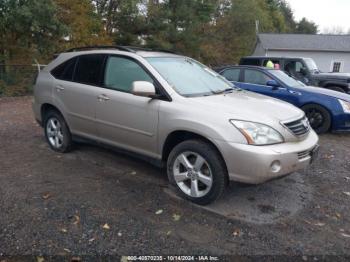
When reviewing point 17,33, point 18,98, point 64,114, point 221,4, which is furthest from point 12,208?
point 221,4

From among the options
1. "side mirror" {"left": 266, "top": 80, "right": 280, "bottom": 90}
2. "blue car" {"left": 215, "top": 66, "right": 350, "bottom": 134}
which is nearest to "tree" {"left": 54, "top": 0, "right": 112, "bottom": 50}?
"blue car" {"left": 215, "top": 66, "right": 350, "bottom": 134}

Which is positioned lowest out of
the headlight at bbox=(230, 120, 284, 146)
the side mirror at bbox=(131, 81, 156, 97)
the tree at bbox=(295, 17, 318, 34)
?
the headlight at bbox=(230, 120, 284, 146)

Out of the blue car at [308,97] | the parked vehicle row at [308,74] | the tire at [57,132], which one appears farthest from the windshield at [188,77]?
the parked vehicle row at [308,74]

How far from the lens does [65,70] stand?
18.0ft

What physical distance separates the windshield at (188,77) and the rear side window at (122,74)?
7.7 inches

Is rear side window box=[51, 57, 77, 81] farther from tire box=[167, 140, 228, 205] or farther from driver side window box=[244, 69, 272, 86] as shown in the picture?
driver side window box=[244, 69, 272, 86]

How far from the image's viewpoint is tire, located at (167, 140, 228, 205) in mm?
3795

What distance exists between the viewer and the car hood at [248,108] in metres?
3.79

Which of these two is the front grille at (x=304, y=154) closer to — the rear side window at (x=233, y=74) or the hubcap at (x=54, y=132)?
the hubcap at (x=54, y=132)

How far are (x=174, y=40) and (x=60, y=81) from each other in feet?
66.4

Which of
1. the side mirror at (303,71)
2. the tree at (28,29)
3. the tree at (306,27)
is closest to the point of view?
the side mirror at (303,71)

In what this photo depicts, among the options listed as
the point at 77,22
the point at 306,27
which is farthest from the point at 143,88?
the point at 306,27

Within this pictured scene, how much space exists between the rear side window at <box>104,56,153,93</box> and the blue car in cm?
467

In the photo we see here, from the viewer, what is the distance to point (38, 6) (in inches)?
491
